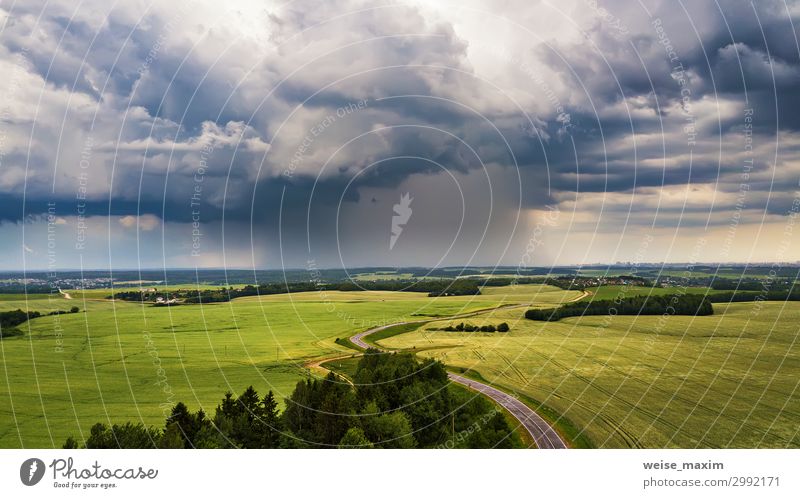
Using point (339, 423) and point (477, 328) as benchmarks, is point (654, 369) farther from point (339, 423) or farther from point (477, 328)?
point (339, 423)

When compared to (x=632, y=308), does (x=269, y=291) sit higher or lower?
higher

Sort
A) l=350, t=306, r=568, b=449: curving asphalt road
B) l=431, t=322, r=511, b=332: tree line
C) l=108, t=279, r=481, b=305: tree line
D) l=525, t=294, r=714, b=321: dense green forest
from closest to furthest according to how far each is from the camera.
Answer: l=350, t=306, r=568, b=449: curving asphalt road → l=431, t=322, r=511, b=332: tree line → l=525, t=294, r=714, b=321: dense green forest → l=108, t=279, r=481, b=305: tree line

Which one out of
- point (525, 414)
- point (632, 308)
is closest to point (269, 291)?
point (632, 308)

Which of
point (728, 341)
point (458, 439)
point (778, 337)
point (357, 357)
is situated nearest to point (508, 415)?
point (458, 439)

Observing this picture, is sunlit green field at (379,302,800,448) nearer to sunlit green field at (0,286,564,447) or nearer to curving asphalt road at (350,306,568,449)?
curving asphalt road at (350,306,568,449)

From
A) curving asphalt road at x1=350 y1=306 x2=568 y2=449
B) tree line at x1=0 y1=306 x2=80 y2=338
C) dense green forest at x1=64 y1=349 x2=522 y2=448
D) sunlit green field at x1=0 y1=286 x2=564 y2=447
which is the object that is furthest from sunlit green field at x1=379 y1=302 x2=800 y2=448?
tree line at x1=0 y1=306 x2=80 y2=338
